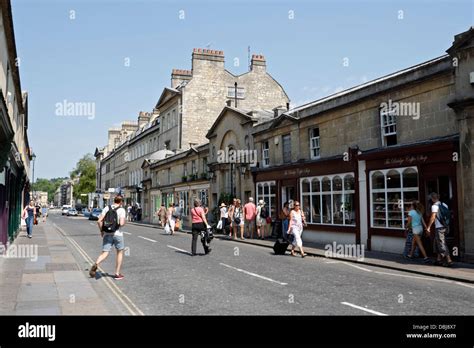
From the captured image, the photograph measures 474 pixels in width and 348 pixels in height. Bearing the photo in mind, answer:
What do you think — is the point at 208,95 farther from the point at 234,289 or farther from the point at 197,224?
the point at 234,289

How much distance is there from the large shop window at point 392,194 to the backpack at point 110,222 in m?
9.89

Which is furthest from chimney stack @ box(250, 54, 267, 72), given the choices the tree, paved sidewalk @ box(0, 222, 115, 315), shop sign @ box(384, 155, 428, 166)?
the tree

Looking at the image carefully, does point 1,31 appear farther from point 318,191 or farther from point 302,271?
point 318,191

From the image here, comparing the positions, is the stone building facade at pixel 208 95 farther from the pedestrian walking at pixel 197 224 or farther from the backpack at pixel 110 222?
the backpack at pixel 110 222

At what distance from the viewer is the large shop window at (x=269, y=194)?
24.0 meters

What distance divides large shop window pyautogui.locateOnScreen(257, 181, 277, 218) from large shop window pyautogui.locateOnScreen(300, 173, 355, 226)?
2763 millimetres

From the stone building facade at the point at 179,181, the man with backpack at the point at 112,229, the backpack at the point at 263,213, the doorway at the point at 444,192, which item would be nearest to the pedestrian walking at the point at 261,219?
the backpack at the point at 263,213

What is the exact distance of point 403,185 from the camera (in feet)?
50.5

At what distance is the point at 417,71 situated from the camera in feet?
48.9

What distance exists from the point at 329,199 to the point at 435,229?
7.22m

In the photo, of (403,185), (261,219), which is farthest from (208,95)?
(403,185)

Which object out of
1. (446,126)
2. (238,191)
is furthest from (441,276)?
(238,191)

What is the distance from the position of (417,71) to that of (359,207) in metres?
5.55
